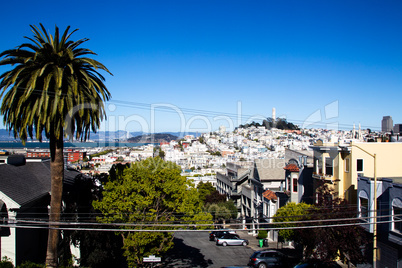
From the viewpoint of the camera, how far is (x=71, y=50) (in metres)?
17.1

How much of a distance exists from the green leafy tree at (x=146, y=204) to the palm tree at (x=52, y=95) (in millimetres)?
5809

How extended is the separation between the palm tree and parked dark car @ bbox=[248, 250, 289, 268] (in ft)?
51.6

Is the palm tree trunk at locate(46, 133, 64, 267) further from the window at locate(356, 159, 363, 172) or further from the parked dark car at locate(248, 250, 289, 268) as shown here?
the window at locate(356, 159, 363, 172)

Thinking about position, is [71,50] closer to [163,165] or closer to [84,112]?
[84,112]

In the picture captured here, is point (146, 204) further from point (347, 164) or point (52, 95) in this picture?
point (347, 164)

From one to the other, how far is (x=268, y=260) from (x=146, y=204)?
1179cm

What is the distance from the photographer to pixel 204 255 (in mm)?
34250

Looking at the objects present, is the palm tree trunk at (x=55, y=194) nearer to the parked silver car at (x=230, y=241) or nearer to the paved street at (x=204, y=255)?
the paved street at (x=204, y=255)

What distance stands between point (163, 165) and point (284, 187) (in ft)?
68.7

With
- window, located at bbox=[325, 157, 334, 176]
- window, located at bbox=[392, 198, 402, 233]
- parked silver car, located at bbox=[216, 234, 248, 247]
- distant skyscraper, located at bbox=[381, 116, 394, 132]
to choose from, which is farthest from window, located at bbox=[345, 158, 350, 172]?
distant skyscraper, located at bbox=[381, 116, 394, 132]

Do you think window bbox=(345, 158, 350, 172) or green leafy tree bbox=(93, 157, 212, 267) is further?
window bbox=(345, 158, 350, 172)

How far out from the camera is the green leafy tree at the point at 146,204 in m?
22.5

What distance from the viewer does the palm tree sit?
16.1m

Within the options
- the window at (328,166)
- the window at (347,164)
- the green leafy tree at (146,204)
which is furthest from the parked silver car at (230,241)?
the window at (347,164)
